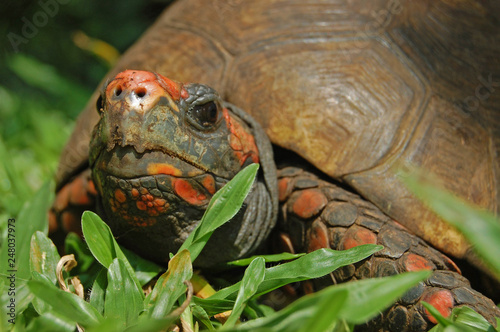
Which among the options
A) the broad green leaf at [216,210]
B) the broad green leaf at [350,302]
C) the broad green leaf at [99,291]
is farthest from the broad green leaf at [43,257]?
the broad green leaf at [350,302]

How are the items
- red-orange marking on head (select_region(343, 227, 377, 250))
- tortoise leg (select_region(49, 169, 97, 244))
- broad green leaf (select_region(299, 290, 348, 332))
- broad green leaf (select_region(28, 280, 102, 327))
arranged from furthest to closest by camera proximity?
tortoise leg (select_region(49, 169, 97, 244)) → red-orange marking on head (select_region(343, 227, 377, 250)) → broad green leaf (select_region(28, 280, 102, 327)) → broad green leaf (select_region(299, 290, 348, 332))

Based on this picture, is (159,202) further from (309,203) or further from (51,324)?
(309,203)

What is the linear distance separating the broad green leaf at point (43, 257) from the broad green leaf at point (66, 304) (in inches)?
12.9

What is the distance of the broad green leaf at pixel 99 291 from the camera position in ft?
5.85

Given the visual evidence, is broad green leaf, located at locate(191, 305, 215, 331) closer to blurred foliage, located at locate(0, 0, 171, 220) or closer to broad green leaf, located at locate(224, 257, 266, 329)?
broad green leaf, located at locate(224, 257, 266, 329)

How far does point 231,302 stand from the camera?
5.88 feet

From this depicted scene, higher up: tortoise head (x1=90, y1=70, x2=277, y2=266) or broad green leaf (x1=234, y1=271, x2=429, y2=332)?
broad green leaf (x1=234, y1=271, x2=429, y2=332)

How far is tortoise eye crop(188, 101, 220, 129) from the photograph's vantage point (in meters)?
1.95

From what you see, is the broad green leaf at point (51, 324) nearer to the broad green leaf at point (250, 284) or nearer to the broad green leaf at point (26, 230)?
the broad green leaf at point (26, 230)

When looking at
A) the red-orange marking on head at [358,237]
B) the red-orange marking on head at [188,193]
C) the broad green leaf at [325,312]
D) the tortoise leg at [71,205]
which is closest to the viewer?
the broad green leaf at [325,312]

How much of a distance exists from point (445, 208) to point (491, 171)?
122cm

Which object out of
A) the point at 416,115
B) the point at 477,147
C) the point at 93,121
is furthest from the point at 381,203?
the point at 93,121

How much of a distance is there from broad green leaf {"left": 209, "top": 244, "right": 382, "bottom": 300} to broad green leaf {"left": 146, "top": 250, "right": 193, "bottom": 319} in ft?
0.53

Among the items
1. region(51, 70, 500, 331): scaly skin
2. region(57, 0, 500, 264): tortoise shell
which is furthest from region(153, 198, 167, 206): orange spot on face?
region(57, 0, 500, 264): tortoise shell
